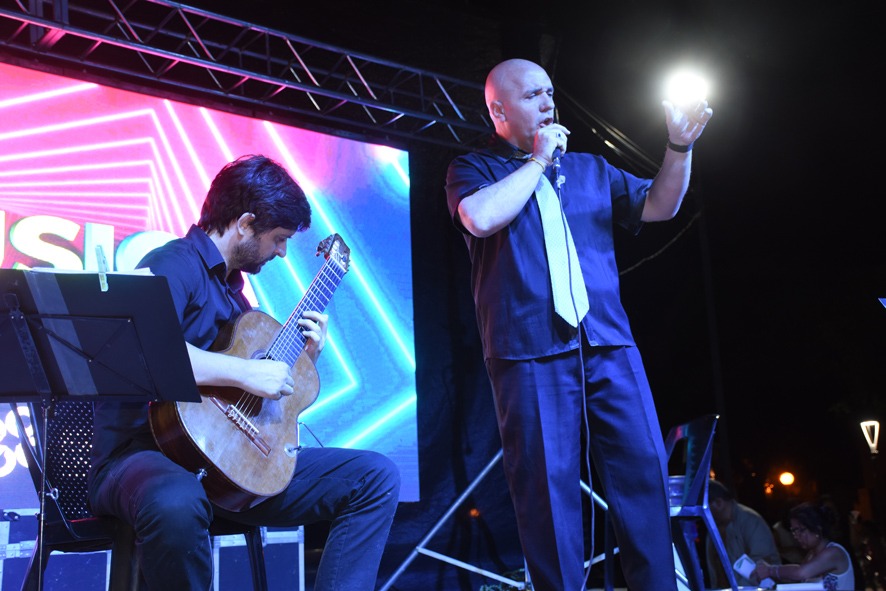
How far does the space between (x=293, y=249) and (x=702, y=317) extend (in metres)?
4.12

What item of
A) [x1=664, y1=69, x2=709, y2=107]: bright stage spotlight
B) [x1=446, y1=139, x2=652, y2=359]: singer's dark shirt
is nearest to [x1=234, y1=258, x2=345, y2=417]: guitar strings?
[x1=446, y1=139, x2=652, y2=359]: singer's dark shirt

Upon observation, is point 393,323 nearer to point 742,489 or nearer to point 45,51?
point 45,51

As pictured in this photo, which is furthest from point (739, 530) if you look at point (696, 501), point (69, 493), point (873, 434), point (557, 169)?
point (873, 434)

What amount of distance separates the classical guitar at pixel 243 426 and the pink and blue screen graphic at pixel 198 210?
2.27 m

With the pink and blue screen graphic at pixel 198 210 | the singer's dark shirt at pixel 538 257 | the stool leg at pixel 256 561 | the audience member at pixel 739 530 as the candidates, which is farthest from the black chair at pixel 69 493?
the audience member at pixel 739 530

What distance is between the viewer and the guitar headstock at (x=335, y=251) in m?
2.93

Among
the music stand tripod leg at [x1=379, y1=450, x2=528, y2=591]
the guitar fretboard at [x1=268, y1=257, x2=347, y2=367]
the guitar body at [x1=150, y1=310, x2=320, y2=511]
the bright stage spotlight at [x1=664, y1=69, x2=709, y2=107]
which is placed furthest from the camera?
the bright stage spotlight at [x1=664, y1=69, x2=709, y2=107]

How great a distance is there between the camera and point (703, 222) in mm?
6996

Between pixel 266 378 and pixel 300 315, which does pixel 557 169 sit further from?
pixel 266 378

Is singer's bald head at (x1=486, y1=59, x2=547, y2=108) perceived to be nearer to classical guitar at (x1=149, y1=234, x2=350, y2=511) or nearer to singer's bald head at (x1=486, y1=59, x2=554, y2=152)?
singer's bald head at (x1=486, y1=59, x2=554, y2=152)

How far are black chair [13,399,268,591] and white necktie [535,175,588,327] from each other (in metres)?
1.16

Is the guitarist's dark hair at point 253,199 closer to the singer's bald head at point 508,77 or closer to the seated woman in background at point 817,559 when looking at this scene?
the singer's bald head at point 508,77

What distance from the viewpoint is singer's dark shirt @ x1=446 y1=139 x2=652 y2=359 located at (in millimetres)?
2291

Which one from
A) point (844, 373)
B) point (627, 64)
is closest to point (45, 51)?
point (627, 64)
